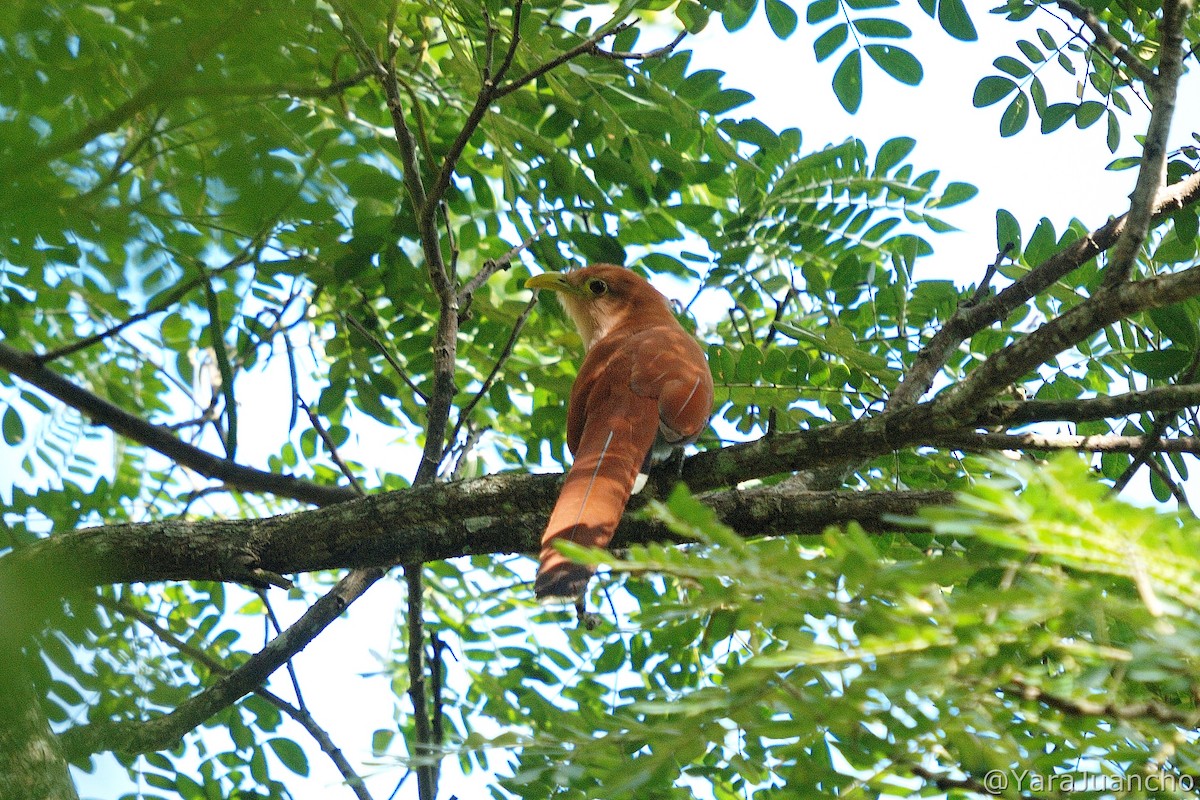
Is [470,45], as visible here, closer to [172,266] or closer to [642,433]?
[642,433]

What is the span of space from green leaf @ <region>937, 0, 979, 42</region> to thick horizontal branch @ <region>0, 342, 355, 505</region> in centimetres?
285

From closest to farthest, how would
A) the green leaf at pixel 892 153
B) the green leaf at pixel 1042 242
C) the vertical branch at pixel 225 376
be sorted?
the vertical branch at pixel 225 376 → the green leaf at pixel 1042 242 → the green leaf at pixel 892 153

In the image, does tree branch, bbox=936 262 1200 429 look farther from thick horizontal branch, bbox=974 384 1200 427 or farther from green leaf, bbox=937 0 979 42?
green leaf, bbox=937 0 979 42

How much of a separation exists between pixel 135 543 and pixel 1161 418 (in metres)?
3.25

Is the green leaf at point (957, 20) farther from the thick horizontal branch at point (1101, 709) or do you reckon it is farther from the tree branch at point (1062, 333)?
the thick horizontal branch at point (1101, 709)

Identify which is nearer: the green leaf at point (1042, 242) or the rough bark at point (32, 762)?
the rough bark at point (32, 762)

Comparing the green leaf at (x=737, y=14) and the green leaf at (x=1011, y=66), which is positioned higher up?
the green leaf at (x=737, y=14)

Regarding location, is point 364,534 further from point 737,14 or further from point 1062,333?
point 737,14

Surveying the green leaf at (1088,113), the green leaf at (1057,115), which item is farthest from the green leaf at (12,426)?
the green leaf at (1088,113)

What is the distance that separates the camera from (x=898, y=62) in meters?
3.63

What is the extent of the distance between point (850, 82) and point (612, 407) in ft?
4.89

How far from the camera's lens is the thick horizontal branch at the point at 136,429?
11.7ft

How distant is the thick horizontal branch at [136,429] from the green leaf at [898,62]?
2.69 m

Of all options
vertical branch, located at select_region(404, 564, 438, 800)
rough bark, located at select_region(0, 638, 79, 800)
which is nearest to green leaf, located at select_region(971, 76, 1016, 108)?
vertical branch, located at select_region(404, 564, 438, 800)
